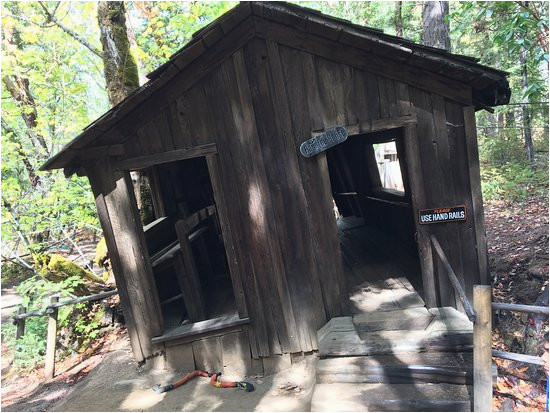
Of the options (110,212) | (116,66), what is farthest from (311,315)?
(116,66)

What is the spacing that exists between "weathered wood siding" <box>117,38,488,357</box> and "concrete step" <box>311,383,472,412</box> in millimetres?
1112

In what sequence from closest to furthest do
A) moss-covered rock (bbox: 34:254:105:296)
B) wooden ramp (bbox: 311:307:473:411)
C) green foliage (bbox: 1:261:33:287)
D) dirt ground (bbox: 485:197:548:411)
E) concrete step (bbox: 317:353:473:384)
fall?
Answer: wooden ramp (bbox: 311:307:473:411)
concrete step (bbox: 317:353:473:384)
dirt ground (bbox: 485:197:548:411)
moss-covered rock (bbox: 34:254:105:296)
green foliage (bbox: 1:261:33:287)

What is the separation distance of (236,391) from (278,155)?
3.26 m

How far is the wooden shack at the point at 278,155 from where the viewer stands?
405cm

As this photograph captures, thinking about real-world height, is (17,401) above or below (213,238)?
below

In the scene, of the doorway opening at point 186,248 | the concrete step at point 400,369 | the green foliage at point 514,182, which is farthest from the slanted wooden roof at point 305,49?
the green foliage at point 514,182

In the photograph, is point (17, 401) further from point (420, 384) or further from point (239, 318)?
point (420, 384)

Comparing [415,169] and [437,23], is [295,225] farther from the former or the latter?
[437,23]

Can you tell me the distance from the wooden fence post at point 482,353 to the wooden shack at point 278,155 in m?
1.29

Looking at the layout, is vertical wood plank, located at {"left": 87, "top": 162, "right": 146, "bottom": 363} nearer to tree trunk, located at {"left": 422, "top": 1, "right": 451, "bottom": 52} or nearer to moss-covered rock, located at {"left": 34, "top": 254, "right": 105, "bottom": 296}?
moss-covered rock, located at {"left": 34, "top": 254, "right": 105, "bottom": 296}

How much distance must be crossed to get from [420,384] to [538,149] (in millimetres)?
16566

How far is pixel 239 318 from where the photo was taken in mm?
4762

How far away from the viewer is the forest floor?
413 centimetres

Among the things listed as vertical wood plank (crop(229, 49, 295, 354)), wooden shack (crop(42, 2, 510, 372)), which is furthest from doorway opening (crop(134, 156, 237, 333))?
vertical wood plank (crop(229, 49, 295, 354))
